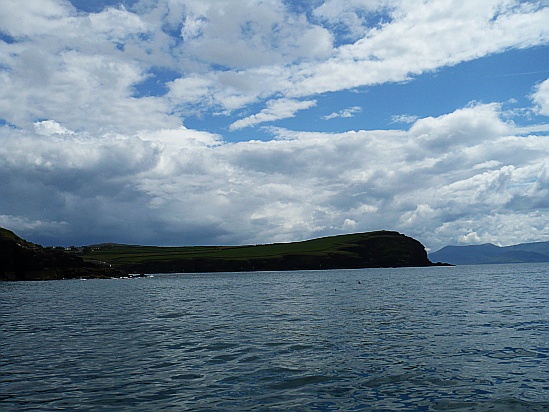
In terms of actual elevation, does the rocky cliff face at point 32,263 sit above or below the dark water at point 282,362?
above

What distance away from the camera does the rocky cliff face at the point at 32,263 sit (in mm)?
171125

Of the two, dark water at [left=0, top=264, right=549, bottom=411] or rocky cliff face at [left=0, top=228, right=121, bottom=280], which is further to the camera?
rocky cliff face at [left=0, top=228, right=121, bottom=280]

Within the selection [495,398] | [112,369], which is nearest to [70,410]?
[112,369]

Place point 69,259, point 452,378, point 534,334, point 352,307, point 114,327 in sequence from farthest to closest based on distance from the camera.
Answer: point 69,259 → point 352,307 → point 114,327 → point 534,334 → point 452,378

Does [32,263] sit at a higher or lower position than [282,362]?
higher

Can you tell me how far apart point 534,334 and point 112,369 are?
26.4 metres

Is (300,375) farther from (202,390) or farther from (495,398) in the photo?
(495,398)

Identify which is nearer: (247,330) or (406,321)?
(247,330)

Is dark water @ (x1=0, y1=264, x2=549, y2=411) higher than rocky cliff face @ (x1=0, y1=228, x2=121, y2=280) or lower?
lower

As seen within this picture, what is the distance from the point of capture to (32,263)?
180 metres

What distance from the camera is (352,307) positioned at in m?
58.4

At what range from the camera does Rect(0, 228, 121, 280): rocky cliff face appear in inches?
6737

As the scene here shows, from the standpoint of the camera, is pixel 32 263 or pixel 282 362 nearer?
pixel 282 362

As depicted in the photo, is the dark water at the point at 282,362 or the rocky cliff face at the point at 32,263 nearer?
the dark water at the point at 282,362
